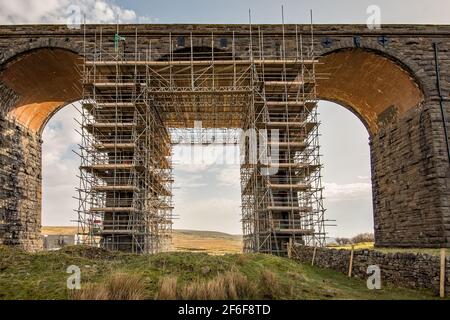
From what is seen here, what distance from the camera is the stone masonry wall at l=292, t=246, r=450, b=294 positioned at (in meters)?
9.85

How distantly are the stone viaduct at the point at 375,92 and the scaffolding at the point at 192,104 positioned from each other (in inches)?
24.5

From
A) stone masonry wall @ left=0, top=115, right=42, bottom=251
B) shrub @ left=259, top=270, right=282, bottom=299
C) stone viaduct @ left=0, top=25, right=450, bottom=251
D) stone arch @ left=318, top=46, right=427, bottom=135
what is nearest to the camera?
shrub @ left=259, top=270, right=282, bottom=299

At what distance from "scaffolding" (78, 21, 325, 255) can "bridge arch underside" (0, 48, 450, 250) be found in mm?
2192

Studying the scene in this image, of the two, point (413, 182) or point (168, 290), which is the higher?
point (413, 182)

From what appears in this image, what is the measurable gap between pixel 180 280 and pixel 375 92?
17145 millimetres

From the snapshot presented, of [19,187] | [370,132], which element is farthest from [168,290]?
[370,132]

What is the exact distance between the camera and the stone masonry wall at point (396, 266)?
9.85 metres

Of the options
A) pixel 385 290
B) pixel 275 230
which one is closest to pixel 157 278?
pixel 385 290

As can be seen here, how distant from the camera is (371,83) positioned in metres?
22.9

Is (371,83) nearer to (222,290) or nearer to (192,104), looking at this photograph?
(192,104)

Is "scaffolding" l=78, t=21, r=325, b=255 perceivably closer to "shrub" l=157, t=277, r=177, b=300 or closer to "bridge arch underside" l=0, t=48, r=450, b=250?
"bridge arch underside" l=0, t=48, r=450, b=250

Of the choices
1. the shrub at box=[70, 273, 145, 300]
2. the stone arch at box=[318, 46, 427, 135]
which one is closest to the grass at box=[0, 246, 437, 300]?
the shrub at box=[70, 273, 145, 300]
